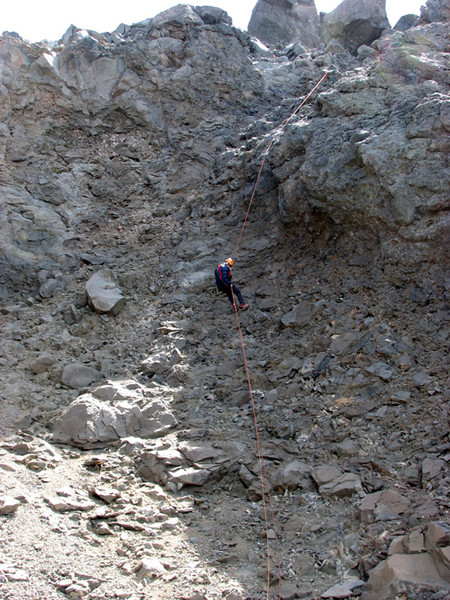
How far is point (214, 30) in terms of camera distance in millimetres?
14539

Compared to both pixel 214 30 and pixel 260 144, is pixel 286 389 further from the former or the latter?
pixel 214 30

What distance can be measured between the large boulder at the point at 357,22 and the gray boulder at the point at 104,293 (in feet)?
38.5

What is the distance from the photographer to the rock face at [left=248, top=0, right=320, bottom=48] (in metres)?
19.2

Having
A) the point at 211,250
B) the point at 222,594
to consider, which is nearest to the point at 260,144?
the point at 211,250

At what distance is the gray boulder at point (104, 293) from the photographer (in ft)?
29.8

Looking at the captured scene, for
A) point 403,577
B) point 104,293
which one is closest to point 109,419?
point 104,293

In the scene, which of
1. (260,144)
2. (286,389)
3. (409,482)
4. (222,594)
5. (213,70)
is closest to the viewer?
(222,594)

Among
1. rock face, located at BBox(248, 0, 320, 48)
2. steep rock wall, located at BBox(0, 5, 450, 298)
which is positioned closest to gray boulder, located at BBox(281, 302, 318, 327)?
steep rock wall, located at BBox(0, 5, 450, 298)

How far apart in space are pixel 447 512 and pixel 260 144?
8318 mm

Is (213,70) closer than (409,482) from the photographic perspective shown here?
No

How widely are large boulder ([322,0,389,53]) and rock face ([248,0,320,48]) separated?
2.76 m

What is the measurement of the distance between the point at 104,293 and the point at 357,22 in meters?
12.9

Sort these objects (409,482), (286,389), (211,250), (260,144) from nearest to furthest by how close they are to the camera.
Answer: (409,482)
(286,389)
(211,250)
(260,144)

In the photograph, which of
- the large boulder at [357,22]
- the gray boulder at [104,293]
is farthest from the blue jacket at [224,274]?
the large boulder at [357,22]
